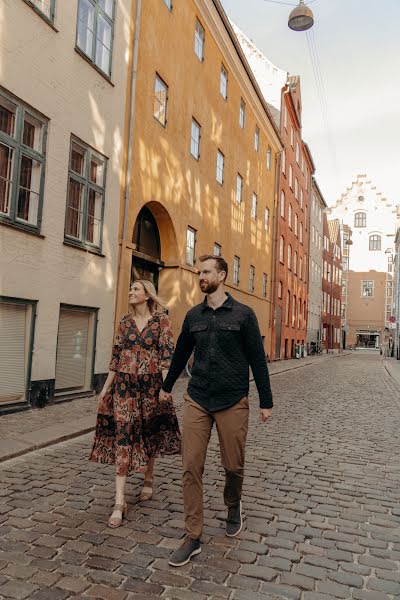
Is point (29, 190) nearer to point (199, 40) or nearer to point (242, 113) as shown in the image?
A: point (199, 40)

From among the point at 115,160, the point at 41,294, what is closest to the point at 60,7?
the point at 115,160

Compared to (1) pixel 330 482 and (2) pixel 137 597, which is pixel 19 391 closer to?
(1) pixel 330 482

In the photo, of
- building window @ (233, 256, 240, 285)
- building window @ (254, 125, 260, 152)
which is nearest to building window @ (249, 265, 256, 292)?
building window @ (233, 256, 240, 285)

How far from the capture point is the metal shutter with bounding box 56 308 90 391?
10211mm

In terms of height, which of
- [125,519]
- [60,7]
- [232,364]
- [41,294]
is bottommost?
[125,519]

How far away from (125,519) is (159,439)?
0.71m

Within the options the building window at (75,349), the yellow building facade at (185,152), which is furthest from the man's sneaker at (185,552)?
the yellow building facade at (185,152)

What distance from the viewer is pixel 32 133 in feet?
30.7

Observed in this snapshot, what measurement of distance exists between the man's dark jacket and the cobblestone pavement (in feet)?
3.42

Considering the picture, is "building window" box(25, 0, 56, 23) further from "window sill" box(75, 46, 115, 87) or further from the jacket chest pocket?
the jacket chest pocket

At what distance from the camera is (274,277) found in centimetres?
2991

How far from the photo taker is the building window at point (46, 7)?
30.3 ft

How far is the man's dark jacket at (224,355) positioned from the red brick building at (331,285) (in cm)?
5235

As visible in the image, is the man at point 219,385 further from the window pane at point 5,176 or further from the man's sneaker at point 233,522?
the window pane at point 5,176
